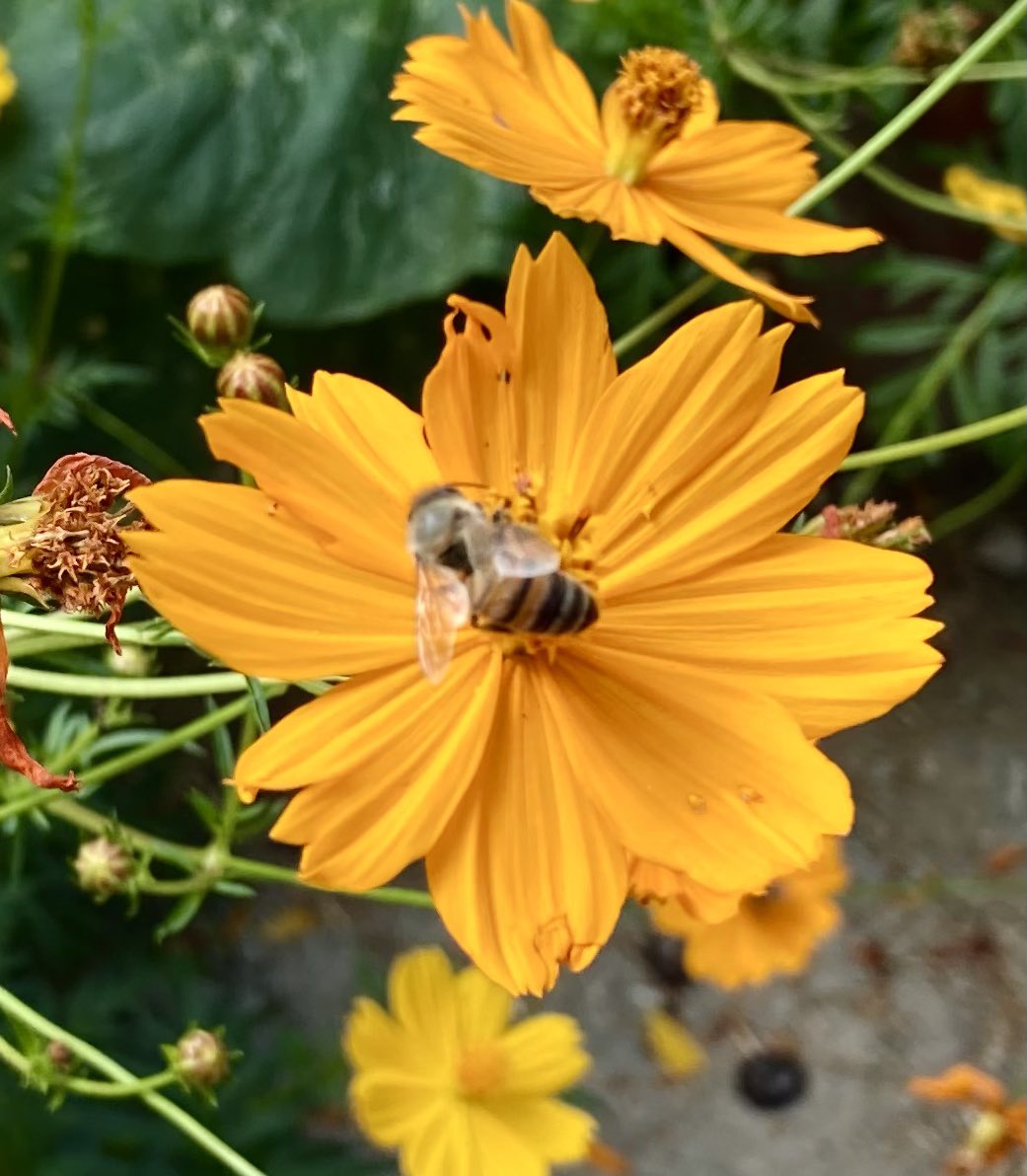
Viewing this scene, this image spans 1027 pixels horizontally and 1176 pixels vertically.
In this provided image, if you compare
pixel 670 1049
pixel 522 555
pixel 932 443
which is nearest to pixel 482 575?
pixel 522 555

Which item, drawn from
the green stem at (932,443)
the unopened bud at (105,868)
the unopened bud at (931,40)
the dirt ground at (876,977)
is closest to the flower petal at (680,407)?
the green stem at (932,443)

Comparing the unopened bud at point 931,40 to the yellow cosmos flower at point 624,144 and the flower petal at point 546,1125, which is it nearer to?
the yellow cosmos flower at point 624,144

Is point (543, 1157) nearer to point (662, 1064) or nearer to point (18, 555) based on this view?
point (662, 1064)

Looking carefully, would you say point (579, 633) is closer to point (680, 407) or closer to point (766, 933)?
point (680, 407)

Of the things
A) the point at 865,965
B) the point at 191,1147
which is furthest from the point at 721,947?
the point at 191,1147

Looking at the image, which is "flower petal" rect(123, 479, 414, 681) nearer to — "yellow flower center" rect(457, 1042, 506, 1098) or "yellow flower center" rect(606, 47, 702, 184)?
"yellow flower center" rect(606, 47, 702, 184)

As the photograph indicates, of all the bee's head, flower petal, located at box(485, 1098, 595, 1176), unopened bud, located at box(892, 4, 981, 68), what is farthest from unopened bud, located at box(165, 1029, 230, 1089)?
unopened bud, located at box(892, 4, 981, 68)
